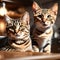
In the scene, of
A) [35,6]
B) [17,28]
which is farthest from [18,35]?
[35,6]

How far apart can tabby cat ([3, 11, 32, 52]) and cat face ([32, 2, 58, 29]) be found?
4.0 inches

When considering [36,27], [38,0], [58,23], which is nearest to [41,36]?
[36,27]

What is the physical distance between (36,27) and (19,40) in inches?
6.1

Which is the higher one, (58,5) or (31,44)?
(58,5)

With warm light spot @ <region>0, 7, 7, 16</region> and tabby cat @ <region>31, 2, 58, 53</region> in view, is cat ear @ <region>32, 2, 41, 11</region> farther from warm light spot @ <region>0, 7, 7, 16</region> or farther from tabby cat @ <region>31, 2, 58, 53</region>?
warm light spot @ <region>0, 7, 7, 16</region>

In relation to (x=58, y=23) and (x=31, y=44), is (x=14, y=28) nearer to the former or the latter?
(x=31, y=44)

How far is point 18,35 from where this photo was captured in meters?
0.98

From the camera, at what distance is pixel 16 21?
101 centimetres

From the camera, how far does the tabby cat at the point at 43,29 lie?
1.02m

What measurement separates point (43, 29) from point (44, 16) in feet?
0.30

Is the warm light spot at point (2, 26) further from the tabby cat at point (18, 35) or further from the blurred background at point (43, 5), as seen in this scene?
the blurred background at point (43, 5)

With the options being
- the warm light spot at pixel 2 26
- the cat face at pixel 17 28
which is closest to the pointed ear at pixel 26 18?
the cat face at pixel 17 28

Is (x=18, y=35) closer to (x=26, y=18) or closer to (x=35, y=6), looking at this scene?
(x=26, y=18)

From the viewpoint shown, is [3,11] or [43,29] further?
[3,11]
